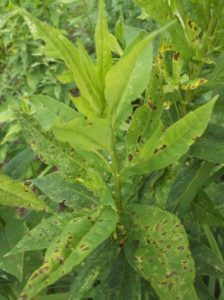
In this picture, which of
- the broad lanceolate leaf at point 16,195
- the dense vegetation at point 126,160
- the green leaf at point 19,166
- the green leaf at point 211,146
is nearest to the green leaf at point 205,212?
the dense vegetation at point 126,160

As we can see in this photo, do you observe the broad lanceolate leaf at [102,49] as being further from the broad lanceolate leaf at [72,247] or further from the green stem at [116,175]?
the broad lanceolate leaf at [72,247]

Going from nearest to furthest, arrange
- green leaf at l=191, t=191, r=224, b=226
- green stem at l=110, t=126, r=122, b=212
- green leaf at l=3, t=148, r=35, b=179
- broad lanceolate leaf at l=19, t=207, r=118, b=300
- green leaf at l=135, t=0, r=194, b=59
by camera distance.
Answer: broad lanceolate leaf at l=19, t=207, r=118, b=300 < green stem at l=110, t=126, r=122, b=212 < green leaf at l=135, t=0, r=194, b=59 < green leaf at l=191, t=191, r=224, b=226 < green leaf at l=3, t=148, r=35, b=179

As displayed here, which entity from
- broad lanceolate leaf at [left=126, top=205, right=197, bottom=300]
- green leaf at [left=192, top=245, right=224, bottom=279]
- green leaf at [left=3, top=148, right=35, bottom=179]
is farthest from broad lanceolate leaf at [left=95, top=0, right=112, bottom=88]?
green leaf at [left=3, top=148, right=35, bottom=179]

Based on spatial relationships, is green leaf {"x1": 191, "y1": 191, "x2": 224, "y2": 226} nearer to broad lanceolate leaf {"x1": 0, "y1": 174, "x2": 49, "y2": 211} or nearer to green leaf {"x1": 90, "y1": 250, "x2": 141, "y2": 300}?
green leaf {"x1": 90, "y1": 250, "x2": 141, "y2": 300}

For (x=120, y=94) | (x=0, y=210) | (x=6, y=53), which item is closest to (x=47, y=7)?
(x=6, y=53)

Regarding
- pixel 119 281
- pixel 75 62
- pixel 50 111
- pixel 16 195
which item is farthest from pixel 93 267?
pixel 75 62

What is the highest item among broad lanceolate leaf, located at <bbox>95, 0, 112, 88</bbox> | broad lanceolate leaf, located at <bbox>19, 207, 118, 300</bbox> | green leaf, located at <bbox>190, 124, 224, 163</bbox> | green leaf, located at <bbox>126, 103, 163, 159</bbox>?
broad lanceolate leaf, located at <bbox>95, 0, 112, 88</bbox>
